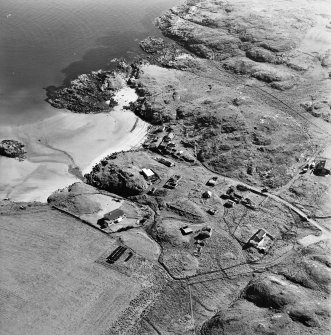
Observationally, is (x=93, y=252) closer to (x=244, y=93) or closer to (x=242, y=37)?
(x=244, y=93)

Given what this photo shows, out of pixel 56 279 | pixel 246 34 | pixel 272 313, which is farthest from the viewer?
pixel 246 34

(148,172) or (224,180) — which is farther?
(224,180)

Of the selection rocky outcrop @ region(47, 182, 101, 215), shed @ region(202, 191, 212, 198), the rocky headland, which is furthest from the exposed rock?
shed @ region(202, 191, 212, 198)

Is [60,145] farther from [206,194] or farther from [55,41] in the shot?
[55,41]

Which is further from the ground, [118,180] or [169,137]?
[169,137]

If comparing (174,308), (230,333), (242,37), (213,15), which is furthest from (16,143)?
(213,15)

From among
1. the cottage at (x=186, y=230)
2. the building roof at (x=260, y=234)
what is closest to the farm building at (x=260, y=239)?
the building roof at (x=260, y=234)

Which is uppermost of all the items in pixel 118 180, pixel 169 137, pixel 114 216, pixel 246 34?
pixel 246 34

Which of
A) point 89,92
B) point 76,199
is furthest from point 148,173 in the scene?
point 89,92
